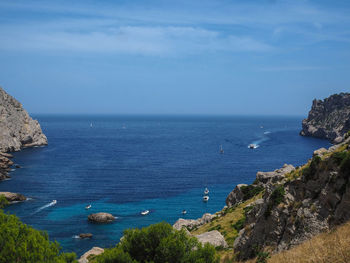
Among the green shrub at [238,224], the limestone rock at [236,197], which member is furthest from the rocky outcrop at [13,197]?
the green shrub at [238,224]

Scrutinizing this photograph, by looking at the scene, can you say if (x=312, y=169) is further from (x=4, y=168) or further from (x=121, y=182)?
(x=4, y=168)

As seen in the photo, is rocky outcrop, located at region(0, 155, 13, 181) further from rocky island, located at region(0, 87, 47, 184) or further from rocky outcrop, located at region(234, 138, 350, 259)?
rocky outcrop, located at region(234, 138, 350, 259)

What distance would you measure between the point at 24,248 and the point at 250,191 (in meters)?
36.2

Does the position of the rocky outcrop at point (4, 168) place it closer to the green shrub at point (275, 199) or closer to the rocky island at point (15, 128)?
the rocky island at point (15, 128)

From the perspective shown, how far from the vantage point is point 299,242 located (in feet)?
59.9

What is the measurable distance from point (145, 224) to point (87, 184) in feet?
113

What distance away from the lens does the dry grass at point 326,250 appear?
1264cm

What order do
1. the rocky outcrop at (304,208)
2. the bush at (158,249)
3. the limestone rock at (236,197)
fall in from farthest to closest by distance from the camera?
the limestone rock at (236,197), the bush at (158,249), the rocky outcrop at (304,208)

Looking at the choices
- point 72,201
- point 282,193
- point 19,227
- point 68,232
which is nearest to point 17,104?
point 72,201

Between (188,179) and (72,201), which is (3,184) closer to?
(72,201)

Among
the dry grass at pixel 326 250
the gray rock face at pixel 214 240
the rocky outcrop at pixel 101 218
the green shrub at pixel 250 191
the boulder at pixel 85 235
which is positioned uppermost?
the dry grass at pixel 326 250

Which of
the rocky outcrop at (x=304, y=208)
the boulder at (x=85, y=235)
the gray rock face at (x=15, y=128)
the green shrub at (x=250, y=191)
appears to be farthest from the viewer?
the gray rock face at (x=15, y=128)

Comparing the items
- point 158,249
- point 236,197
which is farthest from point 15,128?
point 158,249

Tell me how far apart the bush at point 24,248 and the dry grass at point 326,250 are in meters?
13.1
